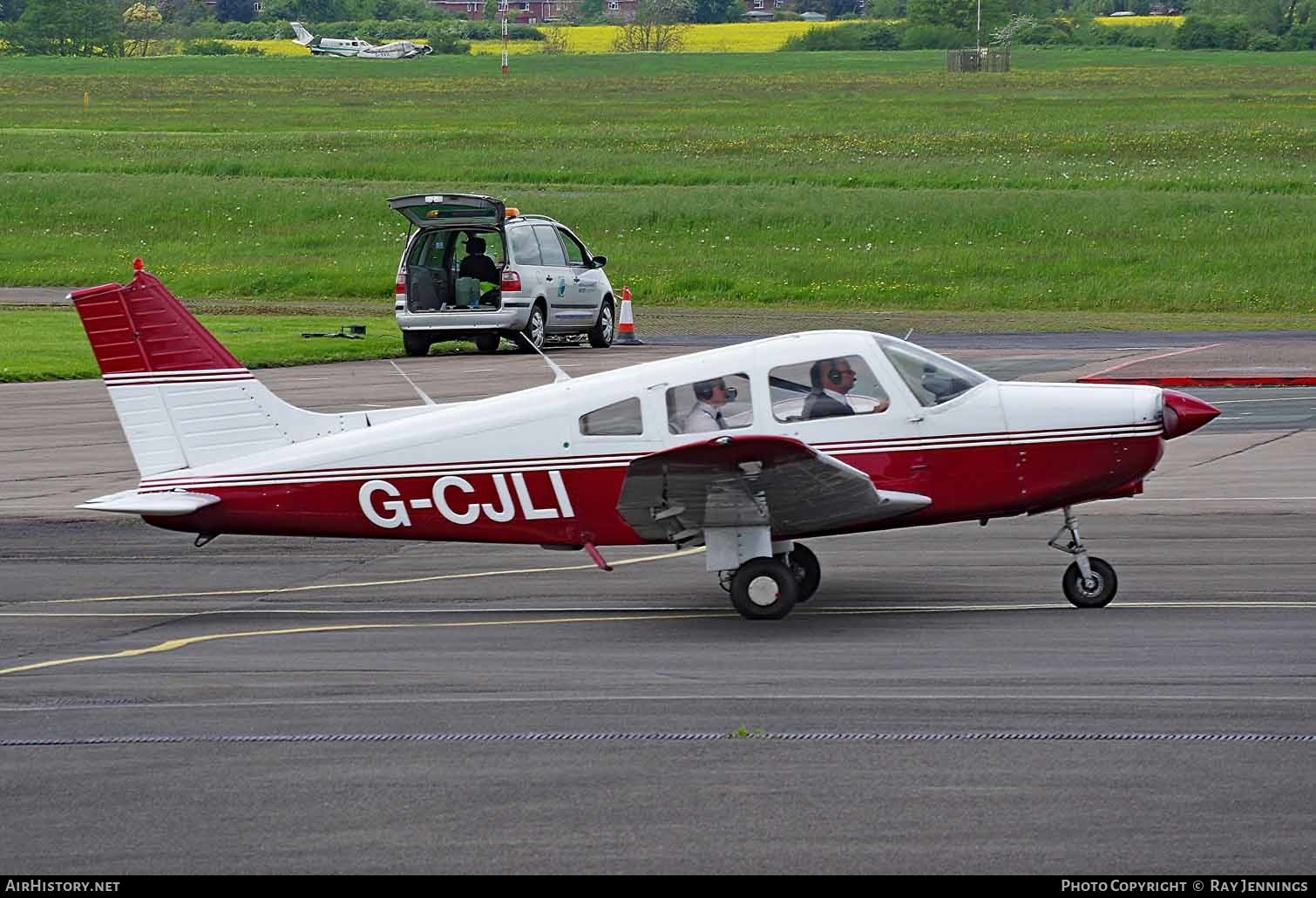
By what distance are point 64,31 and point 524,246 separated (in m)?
151

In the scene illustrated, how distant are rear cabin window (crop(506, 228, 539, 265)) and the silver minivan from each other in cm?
2

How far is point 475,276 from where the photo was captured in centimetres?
2992

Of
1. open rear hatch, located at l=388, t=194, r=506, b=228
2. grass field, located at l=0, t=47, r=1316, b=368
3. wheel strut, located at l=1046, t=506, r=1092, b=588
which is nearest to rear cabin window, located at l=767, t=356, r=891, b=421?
wheel strut, located at l=1046, t=506, r=1092, b=588

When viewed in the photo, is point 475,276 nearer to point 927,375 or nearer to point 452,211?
point 452,211

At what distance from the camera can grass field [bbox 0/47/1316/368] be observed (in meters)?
41.1

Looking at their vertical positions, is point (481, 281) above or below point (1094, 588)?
below

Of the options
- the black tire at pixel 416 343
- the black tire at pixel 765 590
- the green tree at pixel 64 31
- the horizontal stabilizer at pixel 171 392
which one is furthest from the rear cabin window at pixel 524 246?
the green tree at pixel 64 31

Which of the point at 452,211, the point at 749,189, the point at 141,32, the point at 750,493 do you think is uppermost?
the point at 141,32

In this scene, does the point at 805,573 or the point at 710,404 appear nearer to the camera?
the point at 710,404

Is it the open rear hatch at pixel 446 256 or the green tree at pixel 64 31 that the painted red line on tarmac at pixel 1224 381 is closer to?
the open rear hatch at pixel 446 256

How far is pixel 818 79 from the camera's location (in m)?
123

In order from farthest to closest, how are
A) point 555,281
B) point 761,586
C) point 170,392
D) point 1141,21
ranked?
point 1141,21 → point 555,281 → point 170,392 → point 761,586

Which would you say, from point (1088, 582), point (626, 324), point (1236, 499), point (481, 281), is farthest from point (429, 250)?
point (1088, 582)

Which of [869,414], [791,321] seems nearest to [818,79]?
[791,321]
